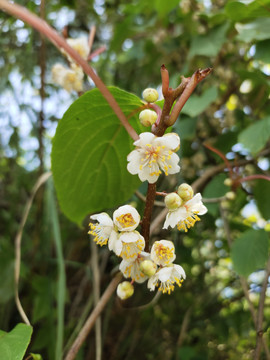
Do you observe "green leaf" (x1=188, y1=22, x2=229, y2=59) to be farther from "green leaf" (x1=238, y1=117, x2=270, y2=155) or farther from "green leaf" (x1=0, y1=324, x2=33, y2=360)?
"green leaf" (x1=0, y1=324, x2=33, y2=360)

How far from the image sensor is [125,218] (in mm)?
536

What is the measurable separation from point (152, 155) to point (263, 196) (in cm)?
63

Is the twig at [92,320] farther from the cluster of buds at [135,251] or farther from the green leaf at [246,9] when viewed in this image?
→ the green leaf at [246,9]

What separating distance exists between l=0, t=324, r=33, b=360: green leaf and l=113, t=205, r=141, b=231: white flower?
0.21 metres

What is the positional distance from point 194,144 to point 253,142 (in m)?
0.47

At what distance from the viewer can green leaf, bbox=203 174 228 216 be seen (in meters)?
0.96

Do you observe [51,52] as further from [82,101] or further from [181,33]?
[82,101]

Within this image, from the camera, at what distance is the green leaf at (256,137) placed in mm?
849

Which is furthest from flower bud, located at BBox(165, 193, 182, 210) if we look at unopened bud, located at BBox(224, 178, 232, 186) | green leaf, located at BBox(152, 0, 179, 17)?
green leaf, located at BBox(152, 0, 179, 17)

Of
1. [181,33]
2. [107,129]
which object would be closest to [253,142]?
[107,129]

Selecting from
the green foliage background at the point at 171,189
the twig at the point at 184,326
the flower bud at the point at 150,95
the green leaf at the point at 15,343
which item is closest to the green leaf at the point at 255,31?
the green foliage background at the point at 171,189

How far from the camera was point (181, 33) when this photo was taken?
1.43 m

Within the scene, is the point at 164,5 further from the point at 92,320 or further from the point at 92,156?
the point at 92,320

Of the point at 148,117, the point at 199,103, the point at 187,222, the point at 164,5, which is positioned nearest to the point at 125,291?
the point at 187,222
